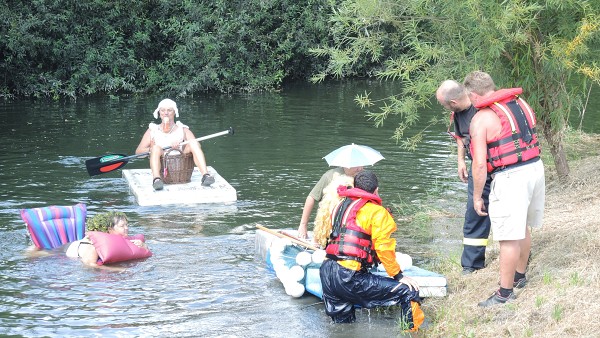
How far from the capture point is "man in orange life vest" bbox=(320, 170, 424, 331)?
649cm

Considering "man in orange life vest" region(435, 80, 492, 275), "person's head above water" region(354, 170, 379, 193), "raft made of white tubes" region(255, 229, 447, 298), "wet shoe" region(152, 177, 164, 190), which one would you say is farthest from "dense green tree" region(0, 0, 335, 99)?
"person's head above water" region(354, 170, 379, 193)

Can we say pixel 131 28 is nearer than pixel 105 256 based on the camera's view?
No

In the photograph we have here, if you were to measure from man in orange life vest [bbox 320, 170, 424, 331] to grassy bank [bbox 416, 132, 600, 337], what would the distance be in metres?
0.35

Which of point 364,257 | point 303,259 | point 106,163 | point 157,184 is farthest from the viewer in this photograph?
point 106,163

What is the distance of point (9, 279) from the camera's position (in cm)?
822

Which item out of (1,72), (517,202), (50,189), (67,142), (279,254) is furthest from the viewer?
(1,72)

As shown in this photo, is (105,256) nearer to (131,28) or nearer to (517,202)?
(517,202)

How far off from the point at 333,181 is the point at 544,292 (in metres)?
1.95

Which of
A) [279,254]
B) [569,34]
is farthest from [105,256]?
[569,34]

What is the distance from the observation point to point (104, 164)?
1242 cm

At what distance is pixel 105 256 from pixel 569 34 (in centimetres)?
530

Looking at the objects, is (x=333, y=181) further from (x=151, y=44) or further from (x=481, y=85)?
(x=151, y=44)

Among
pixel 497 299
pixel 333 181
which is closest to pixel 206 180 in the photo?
pixel 333 181

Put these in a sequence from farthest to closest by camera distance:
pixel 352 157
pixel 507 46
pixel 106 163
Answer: pixel 106 163
pixel 507 46
pixel 352 157
